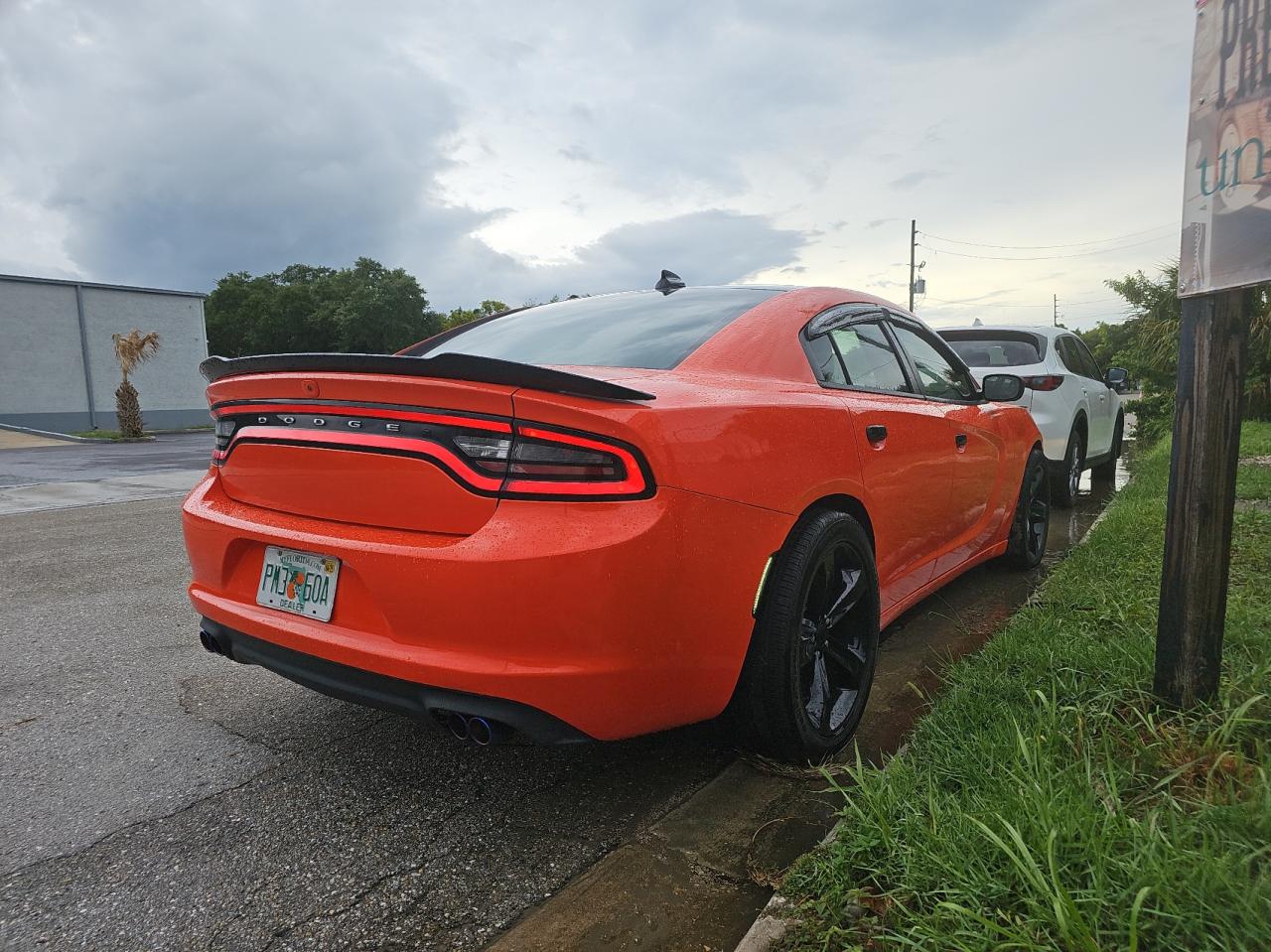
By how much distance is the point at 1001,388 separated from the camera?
395cm

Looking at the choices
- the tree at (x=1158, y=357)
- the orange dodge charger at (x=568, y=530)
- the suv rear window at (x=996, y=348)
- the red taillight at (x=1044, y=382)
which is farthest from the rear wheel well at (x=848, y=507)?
the tree at (x=1158, y=357)

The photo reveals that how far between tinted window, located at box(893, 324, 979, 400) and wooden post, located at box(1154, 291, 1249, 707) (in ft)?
4.76

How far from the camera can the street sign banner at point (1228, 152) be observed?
5.83 feet

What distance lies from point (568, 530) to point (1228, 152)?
1682 mm

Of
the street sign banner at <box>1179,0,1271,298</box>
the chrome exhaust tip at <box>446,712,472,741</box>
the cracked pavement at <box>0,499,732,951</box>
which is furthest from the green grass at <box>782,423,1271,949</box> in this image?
the street sign banner at <box>1179,0,1271,298</box>

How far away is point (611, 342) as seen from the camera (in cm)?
275

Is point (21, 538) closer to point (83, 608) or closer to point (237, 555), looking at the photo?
point (83, 608)

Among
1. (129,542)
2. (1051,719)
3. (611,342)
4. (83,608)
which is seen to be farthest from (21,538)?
(1051,719)

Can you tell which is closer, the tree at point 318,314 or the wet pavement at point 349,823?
the wet pavement at point 349,823

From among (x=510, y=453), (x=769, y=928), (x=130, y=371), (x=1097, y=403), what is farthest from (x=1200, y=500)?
(x=130, y=371)

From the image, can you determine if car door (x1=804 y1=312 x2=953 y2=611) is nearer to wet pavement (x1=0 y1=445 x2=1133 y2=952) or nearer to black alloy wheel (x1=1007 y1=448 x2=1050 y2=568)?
wet pavement (x1=0 y1=445 x2=1133 y2=952)

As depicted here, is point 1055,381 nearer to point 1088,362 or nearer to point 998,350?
point 998,350

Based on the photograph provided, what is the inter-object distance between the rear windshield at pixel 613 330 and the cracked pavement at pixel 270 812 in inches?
49.1

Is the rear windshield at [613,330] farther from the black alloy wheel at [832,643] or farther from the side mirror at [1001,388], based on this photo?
the side mirror at [1001,388]
